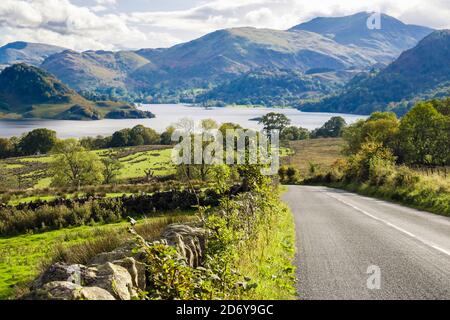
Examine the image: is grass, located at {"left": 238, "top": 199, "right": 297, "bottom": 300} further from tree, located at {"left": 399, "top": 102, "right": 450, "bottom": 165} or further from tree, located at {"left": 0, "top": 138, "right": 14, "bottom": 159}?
tree, located at {"left": 0, "top": 138, "right": 14, "bottom": 159}

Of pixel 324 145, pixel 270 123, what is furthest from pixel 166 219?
pixel 270 123

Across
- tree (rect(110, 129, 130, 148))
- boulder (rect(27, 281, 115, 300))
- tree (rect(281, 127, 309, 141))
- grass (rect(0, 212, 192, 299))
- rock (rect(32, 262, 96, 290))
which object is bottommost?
grass (rect(0, 212, 192, 299))

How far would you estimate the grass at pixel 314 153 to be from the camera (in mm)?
115619

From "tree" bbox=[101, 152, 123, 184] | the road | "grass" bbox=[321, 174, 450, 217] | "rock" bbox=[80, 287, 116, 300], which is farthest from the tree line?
"rock" bbox=[80, 287, 116, 300]

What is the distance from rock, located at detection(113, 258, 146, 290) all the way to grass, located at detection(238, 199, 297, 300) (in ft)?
5.76

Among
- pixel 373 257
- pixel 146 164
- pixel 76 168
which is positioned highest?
pixel 373 257

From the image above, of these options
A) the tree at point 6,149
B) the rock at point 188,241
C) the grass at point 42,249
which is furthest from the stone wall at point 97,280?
the tree at point 6,149

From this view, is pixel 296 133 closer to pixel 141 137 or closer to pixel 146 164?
pixel 141 137

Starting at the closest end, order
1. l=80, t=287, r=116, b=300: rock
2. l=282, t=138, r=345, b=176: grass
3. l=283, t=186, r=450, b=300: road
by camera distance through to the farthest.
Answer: l=80, t=287, r=116, b=300: rock, l=283, t=186, r=450, b=300: road, l=282, t=138, r=345, b=176: grass

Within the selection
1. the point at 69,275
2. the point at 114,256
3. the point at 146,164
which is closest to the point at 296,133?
the point at 146,164

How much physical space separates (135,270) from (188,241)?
2628 millimetres

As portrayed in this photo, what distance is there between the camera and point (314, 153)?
14050cm

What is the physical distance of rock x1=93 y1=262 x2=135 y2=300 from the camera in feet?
19.4
